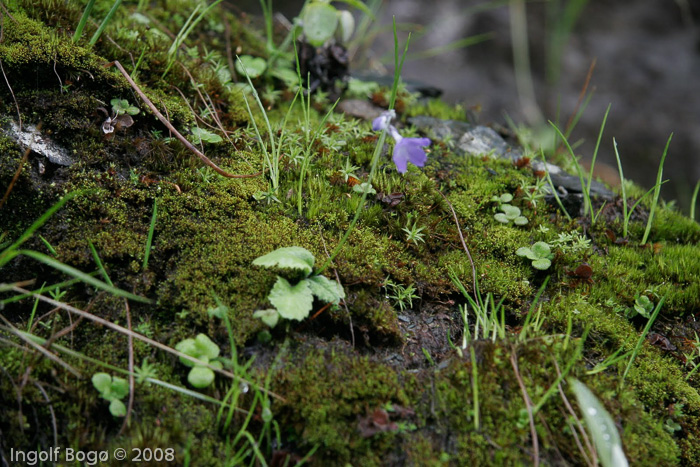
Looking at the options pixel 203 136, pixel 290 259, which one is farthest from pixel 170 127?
pixel 290 259

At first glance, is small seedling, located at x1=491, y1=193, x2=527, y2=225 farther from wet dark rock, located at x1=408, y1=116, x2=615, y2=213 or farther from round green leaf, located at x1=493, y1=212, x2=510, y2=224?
wet dark rock, located at x1=408, y1=116, x2=615, y2=213

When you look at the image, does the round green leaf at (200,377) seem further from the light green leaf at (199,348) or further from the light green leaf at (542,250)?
the light green leaf at (542,250)

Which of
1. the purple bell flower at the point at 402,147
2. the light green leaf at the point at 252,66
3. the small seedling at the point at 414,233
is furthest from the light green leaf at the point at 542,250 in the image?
the light green leaf at the point at 252,66

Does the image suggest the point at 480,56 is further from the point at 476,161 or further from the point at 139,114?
the point at 139,114

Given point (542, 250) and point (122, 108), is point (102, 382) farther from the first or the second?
point (542, 250)

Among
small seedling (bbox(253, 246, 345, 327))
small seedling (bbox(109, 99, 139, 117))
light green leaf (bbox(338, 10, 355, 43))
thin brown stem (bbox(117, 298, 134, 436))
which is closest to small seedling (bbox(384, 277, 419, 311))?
small seedling (bbox(253, 246, 345, 327))
